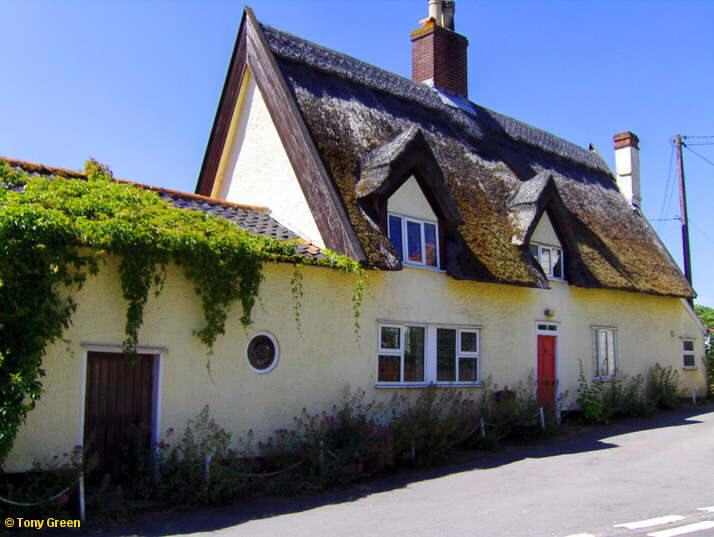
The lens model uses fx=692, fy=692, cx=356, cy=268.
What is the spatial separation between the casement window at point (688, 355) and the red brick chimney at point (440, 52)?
34.7 feet

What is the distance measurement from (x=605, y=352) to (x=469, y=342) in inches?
225

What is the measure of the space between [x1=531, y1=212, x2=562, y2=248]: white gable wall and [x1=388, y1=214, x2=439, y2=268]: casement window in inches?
135

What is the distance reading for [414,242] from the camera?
44.9 ft

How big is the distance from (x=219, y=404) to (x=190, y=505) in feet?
5.58

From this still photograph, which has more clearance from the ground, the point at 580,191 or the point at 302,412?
the point at 580,191

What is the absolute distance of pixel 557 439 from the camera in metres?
14.6

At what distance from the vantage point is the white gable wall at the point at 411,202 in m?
13.4

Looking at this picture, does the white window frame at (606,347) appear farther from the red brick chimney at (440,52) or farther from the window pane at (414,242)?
the red brick chimney at (440,52)

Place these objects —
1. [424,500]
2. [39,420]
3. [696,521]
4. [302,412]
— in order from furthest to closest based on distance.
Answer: [302,412], [424,500], [39,420], [696,521]

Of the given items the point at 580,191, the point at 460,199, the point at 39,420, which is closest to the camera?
the point at 39,420

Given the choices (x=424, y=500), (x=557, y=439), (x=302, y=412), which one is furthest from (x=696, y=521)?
(x=557, y=439)

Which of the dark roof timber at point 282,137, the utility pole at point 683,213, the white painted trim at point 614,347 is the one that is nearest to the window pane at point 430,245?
the dark roof timber at point 282,137

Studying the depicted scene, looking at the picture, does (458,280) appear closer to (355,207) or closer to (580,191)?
(355,207)

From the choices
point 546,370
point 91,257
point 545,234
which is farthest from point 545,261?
point 91,257
